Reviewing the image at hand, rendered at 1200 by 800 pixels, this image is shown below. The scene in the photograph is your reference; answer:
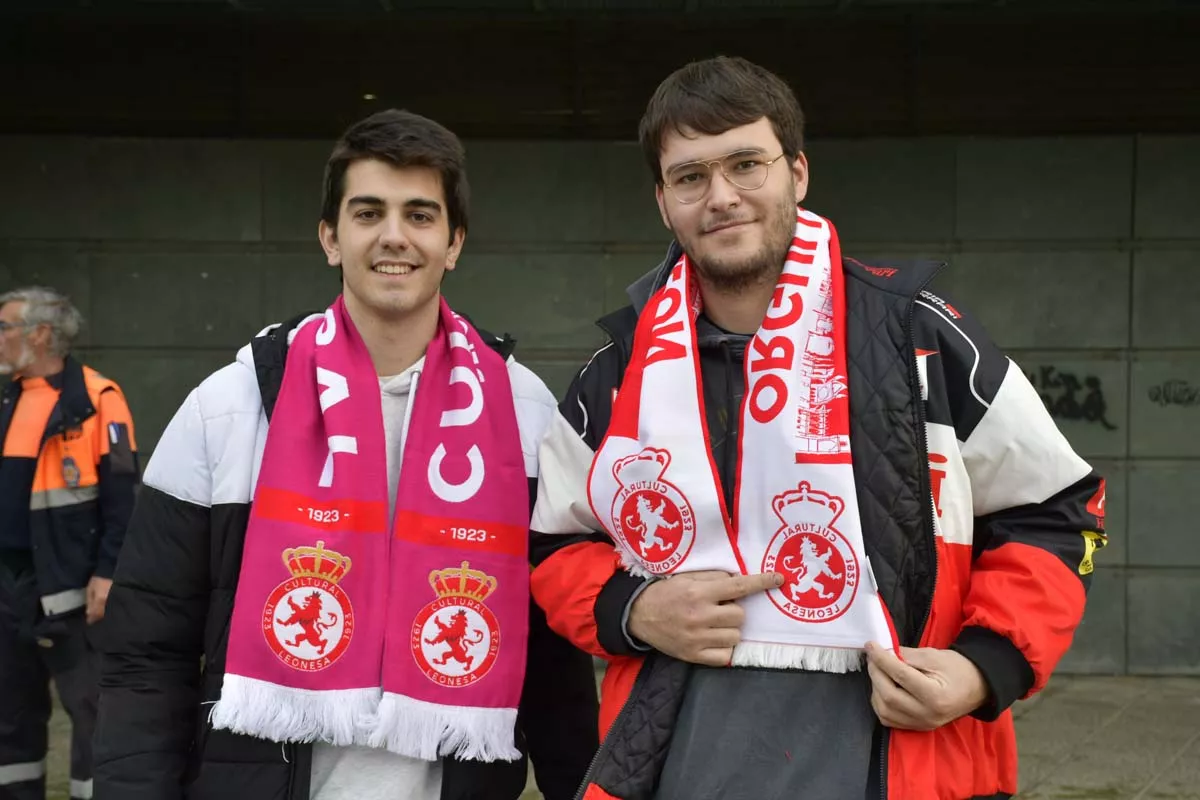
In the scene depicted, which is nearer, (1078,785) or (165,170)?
(1078,785)

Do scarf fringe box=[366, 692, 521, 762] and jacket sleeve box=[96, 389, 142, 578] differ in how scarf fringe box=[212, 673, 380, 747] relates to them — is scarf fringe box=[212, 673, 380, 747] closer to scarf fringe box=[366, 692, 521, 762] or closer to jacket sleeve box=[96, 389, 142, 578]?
scarf fringe box=[366, 692, 521, 762]

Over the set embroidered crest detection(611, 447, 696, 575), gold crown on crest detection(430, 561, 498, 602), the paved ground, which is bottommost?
the paved ground

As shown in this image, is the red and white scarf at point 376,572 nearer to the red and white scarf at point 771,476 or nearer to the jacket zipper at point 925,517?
the red and white scarf at point 771,476

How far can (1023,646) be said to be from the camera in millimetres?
2160

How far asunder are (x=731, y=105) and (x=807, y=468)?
2.34 feet

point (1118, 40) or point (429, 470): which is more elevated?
point (1118, 40)

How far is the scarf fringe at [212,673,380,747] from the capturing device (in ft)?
8.17

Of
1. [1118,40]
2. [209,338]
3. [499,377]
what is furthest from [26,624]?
[1118,40]

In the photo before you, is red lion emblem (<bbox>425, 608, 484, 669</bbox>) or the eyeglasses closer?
the eyeglasses

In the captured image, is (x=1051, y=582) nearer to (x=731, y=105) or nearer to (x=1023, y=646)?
(x=1023, y=646)

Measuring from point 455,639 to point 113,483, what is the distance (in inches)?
116

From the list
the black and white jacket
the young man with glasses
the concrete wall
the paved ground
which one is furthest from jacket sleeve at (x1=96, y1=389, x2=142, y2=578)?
the young man with glasses

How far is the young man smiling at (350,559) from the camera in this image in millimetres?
2535

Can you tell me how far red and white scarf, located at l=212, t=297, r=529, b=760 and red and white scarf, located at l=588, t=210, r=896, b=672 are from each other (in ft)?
1.37
